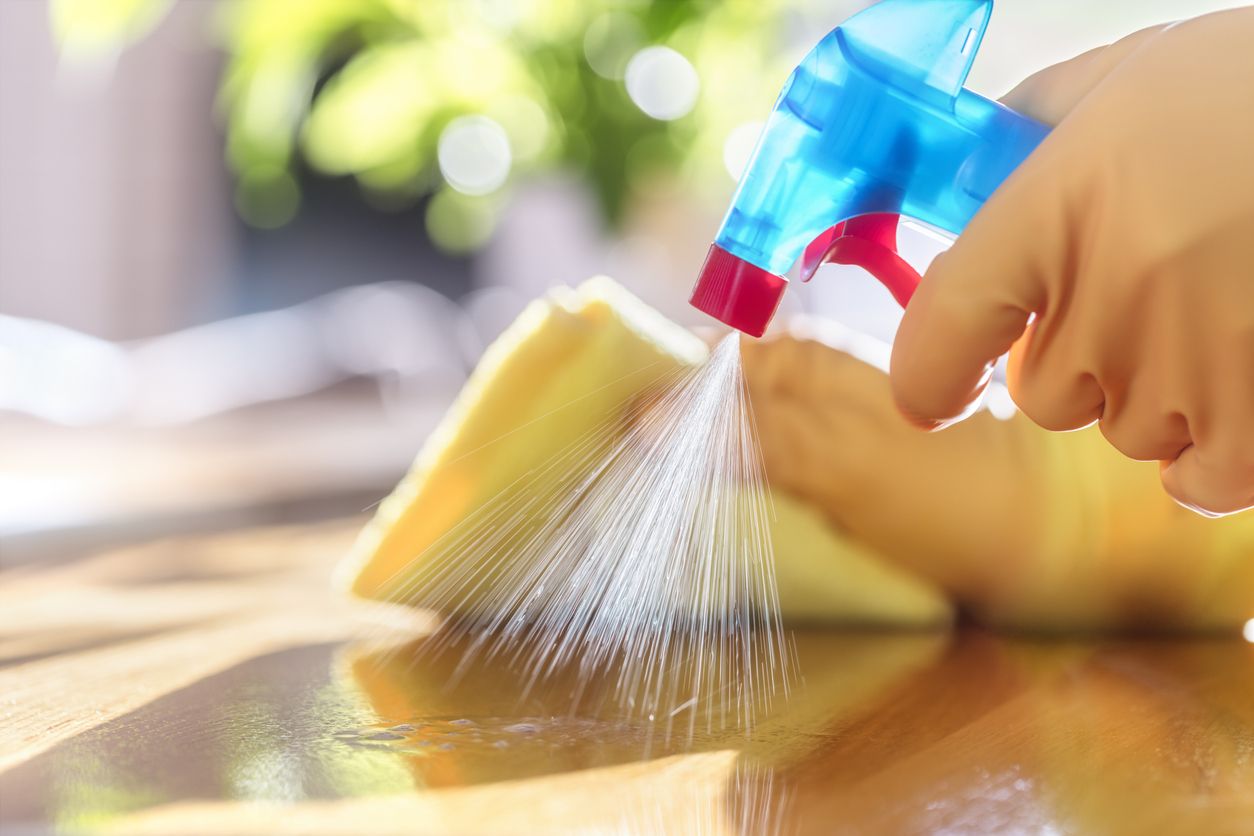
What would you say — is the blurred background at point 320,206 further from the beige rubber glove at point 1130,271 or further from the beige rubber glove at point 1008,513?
the beige rubber glove at point 1130,271

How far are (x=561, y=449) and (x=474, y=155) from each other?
1296mm

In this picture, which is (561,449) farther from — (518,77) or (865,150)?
(518,77)

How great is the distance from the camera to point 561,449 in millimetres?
546

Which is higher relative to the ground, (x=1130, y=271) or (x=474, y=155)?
(x=474, y=155)

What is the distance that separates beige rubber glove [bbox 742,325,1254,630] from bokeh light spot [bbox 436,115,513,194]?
124cm

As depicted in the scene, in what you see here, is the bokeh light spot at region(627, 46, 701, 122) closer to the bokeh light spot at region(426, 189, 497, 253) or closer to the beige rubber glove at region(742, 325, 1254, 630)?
the bokeh light spot at region(426, 189, 497, 253)

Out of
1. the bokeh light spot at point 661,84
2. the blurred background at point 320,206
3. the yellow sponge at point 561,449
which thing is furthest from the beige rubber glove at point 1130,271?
the bokeh light spot at point 661,84

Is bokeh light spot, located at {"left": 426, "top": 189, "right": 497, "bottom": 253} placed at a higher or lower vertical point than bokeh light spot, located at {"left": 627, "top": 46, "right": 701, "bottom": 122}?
lower

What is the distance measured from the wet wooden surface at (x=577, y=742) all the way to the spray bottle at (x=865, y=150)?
0.15 metres

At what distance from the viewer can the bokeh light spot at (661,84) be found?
1.65 metres

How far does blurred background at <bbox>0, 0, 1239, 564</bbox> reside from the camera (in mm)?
1562

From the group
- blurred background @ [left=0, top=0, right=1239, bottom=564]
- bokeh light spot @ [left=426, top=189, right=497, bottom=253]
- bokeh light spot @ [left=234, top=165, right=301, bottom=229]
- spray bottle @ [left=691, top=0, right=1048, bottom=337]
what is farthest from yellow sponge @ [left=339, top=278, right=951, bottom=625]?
bokeh light spot @ [left=234, top=165, right=301, bottom=229]

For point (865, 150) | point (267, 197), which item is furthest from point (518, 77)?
point (865, 150)

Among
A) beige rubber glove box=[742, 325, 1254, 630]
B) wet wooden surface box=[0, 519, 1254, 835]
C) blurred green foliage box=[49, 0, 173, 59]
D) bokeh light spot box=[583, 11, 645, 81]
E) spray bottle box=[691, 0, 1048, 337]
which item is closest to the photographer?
wet wooden surface box=[0, 519, 1254, 835]
